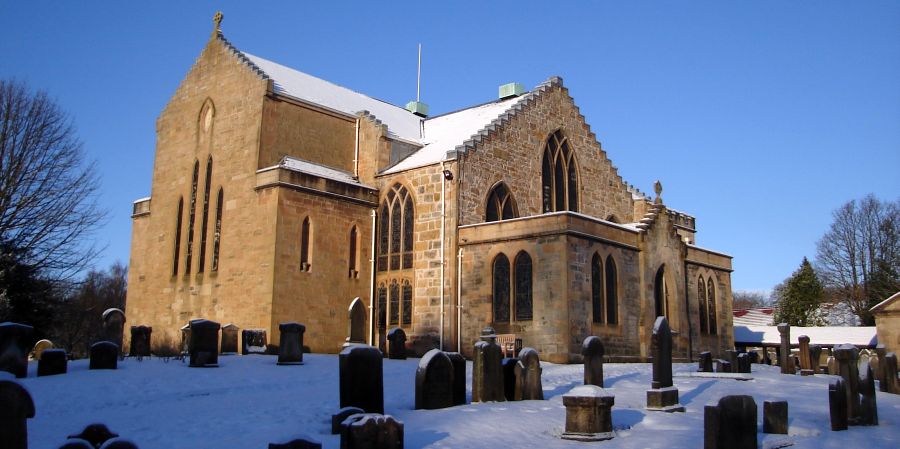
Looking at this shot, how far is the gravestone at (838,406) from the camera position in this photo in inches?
557

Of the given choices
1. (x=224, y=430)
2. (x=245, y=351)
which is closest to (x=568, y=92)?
(x=245, y=351)

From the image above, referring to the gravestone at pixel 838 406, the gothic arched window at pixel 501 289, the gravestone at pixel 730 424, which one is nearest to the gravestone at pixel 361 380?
the gravestone at pixel 730 424

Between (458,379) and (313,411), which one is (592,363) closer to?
(458,379)

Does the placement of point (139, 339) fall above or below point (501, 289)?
below

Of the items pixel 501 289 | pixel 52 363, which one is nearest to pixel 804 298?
pixel 501 289

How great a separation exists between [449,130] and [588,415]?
27.1 m

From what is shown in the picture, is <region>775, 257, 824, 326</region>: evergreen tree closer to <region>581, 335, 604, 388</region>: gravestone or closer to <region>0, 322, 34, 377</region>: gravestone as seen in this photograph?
<region>581, 335, 604, 388</region>: gravestone

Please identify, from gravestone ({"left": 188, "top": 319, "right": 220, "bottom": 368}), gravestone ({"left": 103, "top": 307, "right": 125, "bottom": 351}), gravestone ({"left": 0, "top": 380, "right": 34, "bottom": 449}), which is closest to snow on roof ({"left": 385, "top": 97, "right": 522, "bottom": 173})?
gravestone ({"left": 188, "top": 319, "right": 220, "bottom": 368})

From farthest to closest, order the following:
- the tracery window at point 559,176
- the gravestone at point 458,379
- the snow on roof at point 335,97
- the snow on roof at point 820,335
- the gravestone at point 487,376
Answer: the snow on roof at point 820,335, the tracery window at point 559,176, the snow on roof at point 335,97, the gravestone at point 487,376, the gravestone at point 458,379

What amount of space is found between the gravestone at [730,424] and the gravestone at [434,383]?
19.7 feet

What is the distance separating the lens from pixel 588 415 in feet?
42.3

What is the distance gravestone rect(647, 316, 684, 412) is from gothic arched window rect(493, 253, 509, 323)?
1204 cm

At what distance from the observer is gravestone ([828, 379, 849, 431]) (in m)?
14.1

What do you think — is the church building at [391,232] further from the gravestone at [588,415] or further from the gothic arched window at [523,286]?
the gravestone at [588,415]
